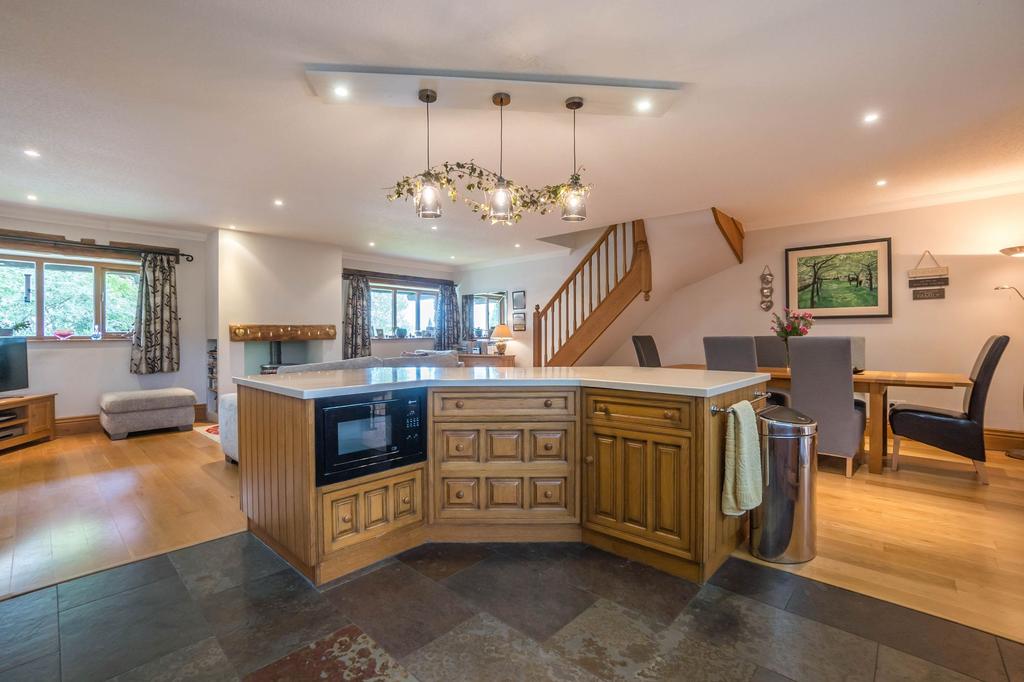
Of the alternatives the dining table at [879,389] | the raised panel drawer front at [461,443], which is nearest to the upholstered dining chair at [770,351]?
the dining table at [879,389]

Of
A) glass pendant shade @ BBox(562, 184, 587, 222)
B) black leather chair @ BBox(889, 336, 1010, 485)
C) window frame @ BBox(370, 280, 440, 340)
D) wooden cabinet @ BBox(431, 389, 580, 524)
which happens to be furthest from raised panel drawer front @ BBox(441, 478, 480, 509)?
window frame @ BBox(370, 280, 440, 340)

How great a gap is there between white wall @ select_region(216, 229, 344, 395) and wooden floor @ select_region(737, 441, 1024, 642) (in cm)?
666

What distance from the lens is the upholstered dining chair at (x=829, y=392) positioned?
3.55m

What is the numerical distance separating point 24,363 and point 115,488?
2797mm

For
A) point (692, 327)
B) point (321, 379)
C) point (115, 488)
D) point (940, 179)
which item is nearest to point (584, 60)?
point (321, 379)

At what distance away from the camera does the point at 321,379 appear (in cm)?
252

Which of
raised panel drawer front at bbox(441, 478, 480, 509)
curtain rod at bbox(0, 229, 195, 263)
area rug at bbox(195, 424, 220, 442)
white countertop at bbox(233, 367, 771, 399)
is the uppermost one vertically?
curtain rod at bbox(0, 229, 195, 263)

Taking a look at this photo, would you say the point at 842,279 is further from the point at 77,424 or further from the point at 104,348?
the point at 77,424

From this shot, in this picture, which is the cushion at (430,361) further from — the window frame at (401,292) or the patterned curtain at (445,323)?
the patterned curtain at (445,323)

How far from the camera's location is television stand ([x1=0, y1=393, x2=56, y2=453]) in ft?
15.3

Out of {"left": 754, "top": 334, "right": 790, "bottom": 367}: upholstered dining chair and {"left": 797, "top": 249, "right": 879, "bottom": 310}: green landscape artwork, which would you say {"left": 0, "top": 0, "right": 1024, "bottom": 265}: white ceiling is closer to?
{"left": 797, "top": 249, "right": 879, "bottom": 310}: green landscape artwork

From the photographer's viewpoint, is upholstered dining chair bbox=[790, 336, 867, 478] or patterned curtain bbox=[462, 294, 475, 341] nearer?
upholstered dining chair bbox=[790, 336, 867, 478]

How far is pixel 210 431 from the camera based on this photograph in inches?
220

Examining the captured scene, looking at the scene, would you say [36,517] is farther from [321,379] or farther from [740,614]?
[740,614]
